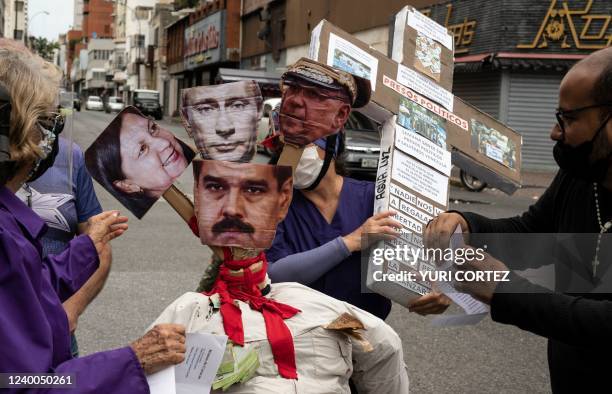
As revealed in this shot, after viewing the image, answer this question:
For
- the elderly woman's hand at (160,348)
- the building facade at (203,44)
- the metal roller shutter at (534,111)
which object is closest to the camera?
the elderly woman's hand at (160,348)

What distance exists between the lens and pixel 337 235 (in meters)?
2.55

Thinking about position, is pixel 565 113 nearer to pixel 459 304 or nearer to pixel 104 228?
pixel 459 304

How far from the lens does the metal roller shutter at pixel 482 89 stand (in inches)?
793

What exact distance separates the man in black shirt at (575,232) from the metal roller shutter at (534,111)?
1793 cm

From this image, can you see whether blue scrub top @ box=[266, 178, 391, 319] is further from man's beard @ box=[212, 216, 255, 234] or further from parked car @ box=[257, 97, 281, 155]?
man's beard @ box=[212, 216, 255, 234]

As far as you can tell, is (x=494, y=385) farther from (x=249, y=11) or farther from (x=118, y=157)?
(x=249, y=11)

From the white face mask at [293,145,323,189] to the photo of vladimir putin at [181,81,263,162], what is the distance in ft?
1.47

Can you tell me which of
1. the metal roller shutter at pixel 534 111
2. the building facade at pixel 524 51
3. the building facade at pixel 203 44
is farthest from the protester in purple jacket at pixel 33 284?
the building facade at pixel 203 44

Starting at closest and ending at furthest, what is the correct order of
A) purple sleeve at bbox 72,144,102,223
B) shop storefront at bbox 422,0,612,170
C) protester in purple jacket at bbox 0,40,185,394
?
1. protester in purple jacket at bbox 0,40,185,394
2. purple sleeve at bbox 72,144,102,223
3. shop storefront at bbox 422,0,612,170

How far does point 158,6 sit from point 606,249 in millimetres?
72478

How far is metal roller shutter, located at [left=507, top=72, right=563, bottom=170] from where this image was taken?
771 inches

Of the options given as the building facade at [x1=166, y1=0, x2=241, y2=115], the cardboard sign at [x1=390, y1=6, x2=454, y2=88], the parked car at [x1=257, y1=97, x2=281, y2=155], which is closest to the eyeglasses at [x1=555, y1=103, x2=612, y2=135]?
the cardboard sign at [x1=390, y1=6, x2=454, y2=88]

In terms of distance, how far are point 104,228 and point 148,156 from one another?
1.04 feet

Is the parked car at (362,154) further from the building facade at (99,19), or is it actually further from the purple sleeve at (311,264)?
the building facade at (99,19)
